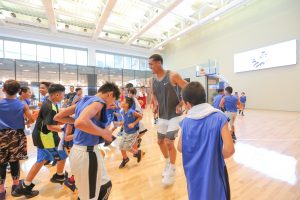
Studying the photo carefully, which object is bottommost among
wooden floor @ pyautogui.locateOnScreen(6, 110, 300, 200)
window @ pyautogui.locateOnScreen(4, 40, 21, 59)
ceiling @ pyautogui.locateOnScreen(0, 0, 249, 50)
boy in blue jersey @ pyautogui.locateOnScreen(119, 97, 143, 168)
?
wooden floor @ pyautogui.locateOnScreen(6, 110, 300, 200)

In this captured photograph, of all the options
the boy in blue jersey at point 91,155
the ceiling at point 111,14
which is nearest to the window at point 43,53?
the ceiling at point 111,14

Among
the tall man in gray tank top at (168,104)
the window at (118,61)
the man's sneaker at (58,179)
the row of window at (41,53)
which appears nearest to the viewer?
the tall man in gray tank top at (168,104)

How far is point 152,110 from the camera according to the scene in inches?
207

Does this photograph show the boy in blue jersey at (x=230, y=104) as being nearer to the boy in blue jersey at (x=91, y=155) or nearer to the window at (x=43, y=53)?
the boy in blue jersey at (x=91, y=155)

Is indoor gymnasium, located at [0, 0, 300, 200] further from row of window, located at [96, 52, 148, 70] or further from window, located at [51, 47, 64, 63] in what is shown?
row of window, located at [96, 52, 148, 70]

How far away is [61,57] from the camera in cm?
1650

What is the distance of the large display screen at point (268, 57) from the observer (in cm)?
1129

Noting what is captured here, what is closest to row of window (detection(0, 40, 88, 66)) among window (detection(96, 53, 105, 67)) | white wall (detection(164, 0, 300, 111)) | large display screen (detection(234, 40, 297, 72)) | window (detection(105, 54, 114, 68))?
window (detection(96, 53, 105, 67))

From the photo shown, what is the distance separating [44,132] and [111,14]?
13.1 m

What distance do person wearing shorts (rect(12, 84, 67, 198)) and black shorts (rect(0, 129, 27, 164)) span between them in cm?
15

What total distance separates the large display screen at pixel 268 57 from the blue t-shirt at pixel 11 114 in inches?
550

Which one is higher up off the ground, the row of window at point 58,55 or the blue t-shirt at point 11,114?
the row of window at point 58,55

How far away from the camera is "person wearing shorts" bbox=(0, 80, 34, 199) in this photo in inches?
86.2

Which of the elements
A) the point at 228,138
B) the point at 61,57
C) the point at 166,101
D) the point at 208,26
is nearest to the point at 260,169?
the point at 166,101
